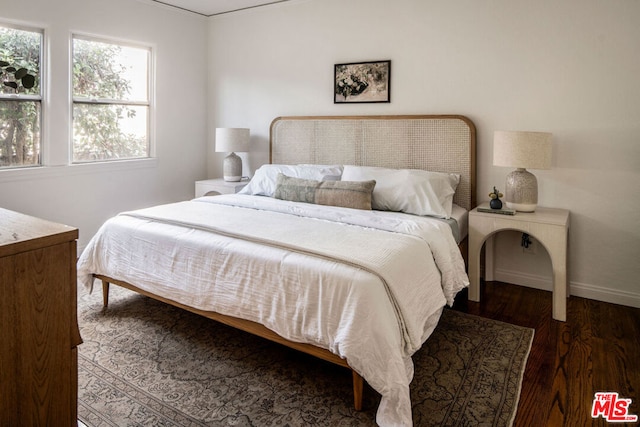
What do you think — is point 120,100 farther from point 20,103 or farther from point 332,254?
point 332,254

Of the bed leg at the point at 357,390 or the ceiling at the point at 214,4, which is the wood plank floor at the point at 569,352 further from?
the ceiling at the point at 214,4

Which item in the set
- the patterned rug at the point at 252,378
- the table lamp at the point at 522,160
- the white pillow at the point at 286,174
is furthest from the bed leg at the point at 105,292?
the table lamp at the point at 522,160

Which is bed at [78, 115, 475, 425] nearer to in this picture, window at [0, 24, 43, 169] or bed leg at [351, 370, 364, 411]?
bed leg at [351, 370, 364, 411]

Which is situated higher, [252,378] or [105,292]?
[105,292]

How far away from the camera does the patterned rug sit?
185cm

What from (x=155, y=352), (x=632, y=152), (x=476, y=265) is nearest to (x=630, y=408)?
(x=476, y=265)

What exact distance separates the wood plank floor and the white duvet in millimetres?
545

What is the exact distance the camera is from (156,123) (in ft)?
15.1

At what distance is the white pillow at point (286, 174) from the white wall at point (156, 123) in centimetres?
136

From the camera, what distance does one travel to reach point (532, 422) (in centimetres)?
182

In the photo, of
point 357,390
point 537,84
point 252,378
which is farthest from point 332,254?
point 537,84

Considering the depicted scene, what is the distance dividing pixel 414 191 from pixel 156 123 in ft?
9.77

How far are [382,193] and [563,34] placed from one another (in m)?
1.74

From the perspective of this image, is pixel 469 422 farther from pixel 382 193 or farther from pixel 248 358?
pixel 382 193
